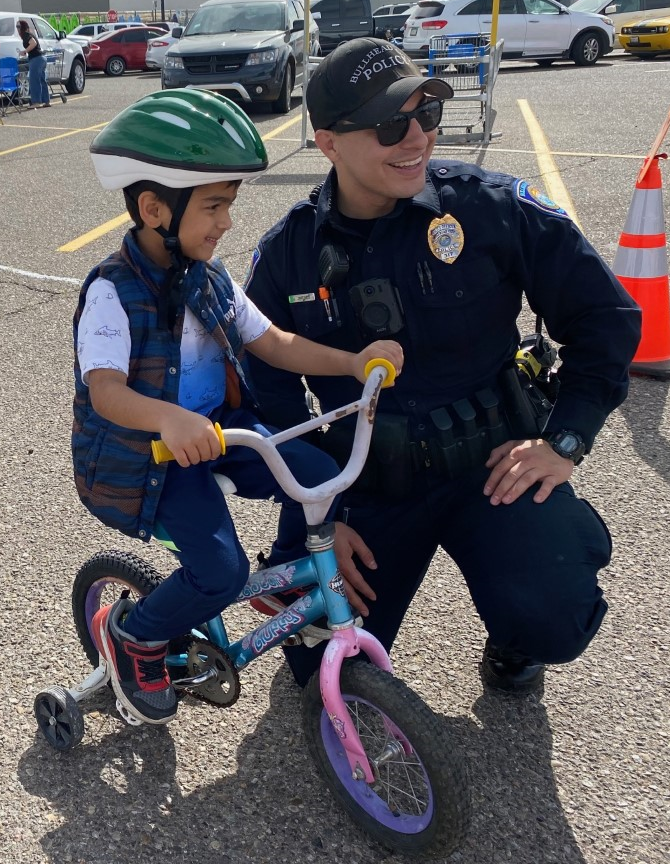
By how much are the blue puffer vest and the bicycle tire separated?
35 centimetres

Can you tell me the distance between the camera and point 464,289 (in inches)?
98.1

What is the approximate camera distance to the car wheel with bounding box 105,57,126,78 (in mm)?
26484

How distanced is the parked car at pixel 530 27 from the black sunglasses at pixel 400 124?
16490mm

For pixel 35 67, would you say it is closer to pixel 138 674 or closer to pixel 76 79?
pixel 76 79

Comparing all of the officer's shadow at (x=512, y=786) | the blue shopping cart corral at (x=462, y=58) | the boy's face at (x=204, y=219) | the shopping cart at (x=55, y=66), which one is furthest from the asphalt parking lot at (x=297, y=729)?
→ the shopping cart at (x=55, y=66)

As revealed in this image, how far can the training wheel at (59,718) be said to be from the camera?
7.94 ft

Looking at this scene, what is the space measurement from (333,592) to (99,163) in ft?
3.63

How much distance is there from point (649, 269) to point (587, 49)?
51.9 feet

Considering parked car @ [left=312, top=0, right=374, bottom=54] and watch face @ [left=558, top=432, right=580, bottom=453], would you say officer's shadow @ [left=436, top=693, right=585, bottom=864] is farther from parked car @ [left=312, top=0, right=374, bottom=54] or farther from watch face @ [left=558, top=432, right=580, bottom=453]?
parked car @ [left=312, top=0, right=374, bottom=54]

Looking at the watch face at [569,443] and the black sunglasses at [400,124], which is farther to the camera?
the watch face at [569,443]

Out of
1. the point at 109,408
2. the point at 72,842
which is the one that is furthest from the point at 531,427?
the point at 72,842

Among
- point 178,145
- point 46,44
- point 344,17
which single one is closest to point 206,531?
point 178,145

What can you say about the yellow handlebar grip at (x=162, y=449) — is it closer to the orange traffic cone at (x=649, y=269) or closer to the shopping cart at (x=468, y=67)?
the orange traffic cone at (x=649, y=269)

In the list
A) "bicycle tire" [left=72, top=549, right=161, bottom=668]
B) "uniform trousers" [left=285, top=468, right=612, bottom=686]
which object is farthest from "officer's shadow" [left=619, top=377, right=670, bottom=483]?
"bicycle tire" [left=72, top=549, right=161, bottom=668]
